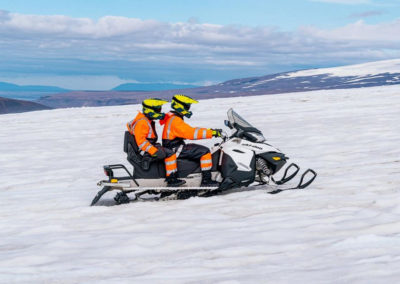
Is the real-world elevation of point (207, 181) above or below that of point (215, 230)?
above

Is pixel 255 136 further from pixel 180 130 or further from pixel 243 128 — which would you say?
pixel 180 130

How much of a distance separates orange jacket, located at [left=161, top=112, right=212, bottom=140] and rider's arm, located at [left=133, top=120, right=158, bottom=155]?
0.37 metres

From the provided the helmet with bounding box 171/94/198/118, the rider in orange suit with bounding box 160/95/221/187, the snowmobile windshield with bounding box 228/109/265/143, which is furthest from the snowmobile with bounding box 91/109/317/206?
the helmet with bounding box 171/94/198/118

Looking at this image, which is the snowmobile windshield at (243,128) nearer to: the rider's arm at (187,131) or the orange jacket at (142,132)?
the rider's arm at (187,131)

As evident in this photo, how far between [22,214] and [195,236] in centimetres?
352

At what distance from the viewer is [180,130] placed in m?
8.63

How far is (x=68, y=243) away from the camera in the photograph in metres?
6.44

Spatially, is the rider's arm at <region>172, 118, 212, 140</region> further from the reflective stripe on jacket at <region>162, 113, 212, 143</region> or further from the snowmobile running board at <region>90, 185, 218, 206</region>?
the snowmobile running board at <region>90, 185, 218, 206</region>

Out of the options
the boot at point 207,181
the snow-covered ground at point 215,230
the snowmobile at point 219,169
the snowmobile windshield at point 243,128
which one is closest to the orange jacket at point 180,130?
the snowmobile at point 219,169

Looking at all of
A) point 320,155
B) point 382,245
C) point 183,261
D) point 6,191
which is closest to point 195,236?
point 183,261

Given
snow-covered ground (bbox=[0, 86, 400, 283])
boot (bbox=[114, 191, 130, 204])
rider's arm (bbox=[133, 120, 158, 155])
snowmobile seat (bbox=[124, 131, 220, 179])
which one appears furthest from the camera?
boot (bbox=[114, 191, 130, 204])

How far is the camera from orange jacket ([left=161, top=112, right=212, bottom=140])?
8547mm

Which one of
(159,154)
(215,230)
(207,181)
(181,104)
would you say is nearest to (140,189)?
(159,154)

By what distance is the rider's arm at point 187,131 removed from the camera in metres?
8.54
